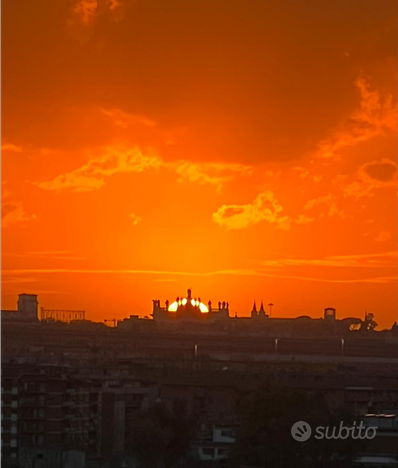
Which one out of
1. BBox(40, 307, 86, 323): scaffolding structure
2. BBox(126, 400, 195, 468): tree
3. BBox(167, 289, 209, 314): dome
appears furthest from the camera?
BBox(167, 289, 209, 314): dome

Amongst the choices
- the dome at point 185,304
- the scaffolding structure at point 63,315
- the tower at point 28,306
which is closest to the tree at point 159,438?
the tower at point 28,306

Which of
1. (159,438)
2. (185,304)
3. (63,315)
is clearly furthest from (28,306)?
(185,304)

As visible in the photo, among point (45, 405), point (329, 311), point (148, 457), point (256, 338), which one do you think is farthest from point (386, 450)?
point (256, 338)

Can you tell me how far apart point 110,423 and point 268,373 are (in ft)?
9.61

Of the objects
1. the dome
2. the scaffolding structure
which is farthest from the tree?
the dome

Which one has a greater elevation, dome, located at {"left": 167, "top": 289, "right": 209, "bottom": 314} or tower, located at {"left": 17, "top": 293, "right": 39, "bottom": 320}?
dome, located at {"left": 167, "top": 289, "right": 209, "bottom": 314}

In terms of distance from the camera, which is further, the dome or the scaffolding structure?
the dome

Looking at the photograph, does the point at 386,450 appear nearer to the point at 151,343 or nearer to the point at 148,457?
the point at 148,457

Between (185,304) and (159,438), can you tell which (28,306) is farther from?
(185,304)

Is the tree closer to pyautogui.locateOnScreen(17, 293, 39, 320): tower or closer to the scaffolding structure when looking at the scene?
pyautogui.locateOnScreen(17, 293, 39, 320): tower

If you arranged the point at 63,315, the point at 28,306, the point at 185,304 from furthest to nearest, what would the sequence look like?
the point at 185,304 < the point at 63,315 < the point at 28,306

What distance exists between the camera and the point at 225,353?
17766mm

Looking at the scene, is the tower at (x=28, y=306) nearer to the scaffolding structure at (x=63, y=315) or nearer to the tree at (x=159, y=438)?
the scaffolding structure at (x=63, y=315)

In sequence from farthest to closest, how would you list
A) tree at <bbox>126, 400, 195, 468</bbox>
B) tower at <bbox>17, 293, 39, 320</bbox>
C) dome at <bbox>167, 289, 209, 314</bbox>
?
→ dome at <bbox>167, 289, 209, 314</bbox>, tower at <bbox>17, 293, 39, 320</bbox>, tree at <bbox>126, 400, 195, 468</bbox>
